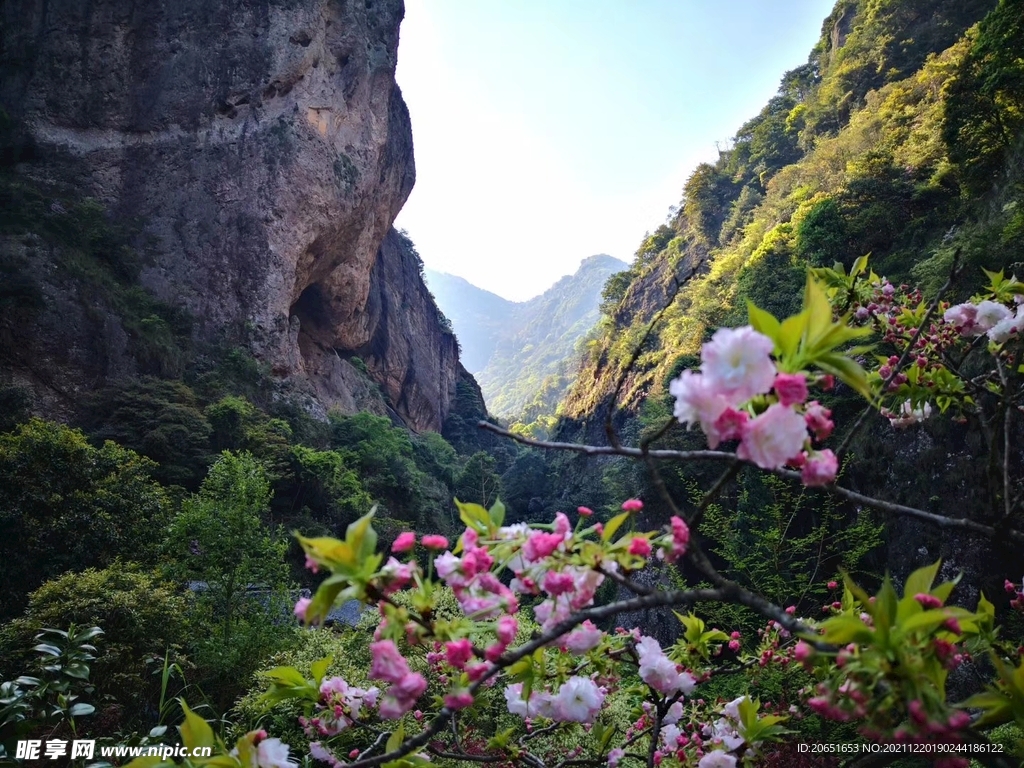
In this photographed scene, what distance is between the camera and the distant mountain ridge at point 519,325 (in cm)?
10081

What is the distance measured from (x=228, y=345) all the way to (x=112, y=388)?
4.35 meters

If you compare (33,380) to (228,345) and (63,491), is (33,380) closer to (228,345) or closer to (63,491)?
(228,345)

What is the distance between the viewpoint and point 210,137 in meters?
17.5

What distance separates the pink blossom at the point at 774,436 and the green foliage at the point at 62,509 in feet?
25.8

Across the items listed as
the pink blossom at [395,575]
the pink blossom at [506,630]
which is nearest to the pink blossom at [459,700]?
the pink blossom at [506,630]

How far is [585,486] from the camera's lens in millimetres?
21266

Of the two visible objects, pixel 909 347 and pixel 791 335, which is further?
pixel 909 347

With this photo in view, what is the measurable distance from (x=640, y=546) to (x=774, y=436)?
0.35m

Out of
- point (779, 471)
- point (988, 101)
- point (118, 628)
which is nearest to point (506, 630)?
point (779, 471)

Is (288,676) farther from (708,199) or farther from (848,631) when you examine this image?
(708,199)

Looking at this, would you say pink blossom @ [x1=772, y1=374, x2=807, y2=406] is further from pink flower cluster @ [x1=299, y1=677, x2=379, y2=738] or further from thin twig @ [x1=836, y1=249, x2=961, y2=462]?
pink flower cluster @ [x1=299, y1=677, x2=379, y2=738]

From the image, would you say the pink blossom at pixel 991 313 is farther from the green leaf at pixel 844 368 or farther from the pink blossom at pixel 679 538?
the pink blossom at pixel 679 538

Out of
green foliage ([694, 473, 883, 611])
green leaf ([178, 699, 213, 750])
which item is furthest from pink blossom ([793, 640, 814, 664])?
green foliage ([694, 473, 883, 611])

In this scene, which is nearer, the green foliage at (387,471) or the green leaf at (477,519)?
the green leaf at (477,519)
